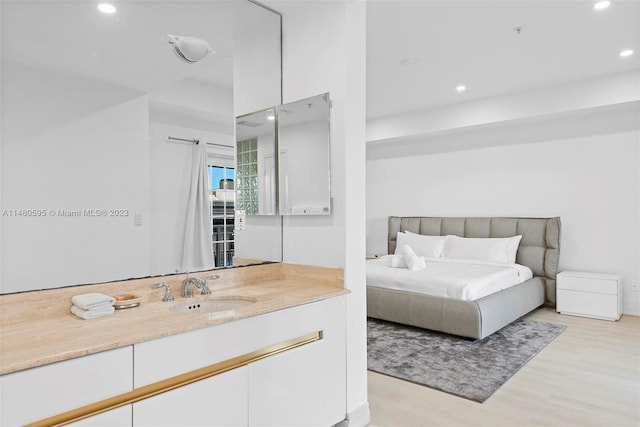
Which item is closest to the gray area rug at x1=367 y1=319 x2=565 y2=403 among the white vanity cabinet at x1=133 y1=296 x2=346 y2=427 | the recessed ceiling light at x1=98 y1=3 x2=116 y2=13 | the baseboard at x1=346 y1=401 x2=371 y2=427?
the baseboard at x1=346 y1=401 x2=371 y2=427

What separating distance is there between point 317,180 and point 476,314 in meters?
2.19

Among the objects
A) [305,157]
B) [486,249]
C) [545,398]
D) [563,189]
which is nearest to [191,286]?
[305,157]

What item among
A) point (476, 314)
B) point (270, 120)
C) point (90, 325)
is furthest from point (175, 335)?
point (476, 314)

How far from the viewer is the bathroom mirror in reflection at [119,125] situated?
1.66m

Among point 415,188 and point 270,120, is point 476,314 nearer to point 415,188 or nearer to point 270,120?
point 270,120

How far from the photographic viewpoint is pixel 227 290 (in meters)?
2.30

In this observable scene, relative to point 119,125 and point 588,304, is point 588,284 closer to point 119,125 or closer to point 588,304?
point 588,304

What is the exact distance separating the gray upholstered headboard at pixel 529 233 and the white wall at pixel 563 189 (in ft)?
0.65

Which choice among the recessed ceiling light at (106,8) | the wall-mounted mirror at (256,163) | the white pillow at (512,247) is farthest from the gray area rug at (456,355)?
the recessed ceiling light at (106,8)

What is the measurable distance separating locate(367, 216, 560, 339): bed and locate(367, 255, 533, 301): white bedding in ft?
0.08

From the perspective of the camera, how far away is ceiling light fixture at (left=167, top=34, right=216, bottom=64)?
7.18ft

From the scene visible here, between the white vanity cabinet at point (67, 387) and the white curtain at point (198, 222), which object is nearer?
the white vanity cabinet at point (67, 387)

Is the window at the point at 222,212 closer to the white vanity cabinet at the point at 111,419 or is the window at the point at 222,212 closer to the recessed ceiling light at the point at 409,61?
the white vanity cabinet at the point at 111,419

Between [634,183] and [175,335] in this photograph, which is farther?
[634,183]
